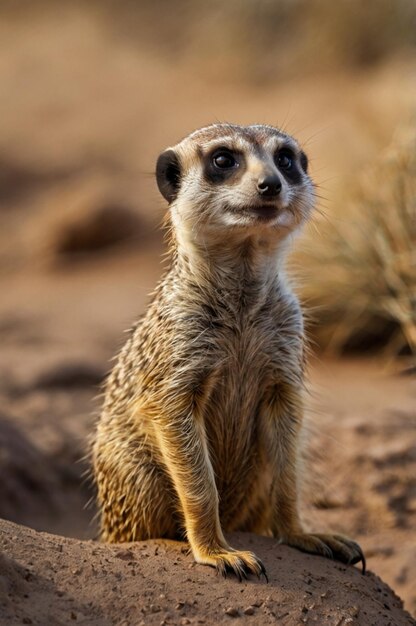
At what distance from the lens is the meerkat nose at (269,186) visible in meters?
3.62

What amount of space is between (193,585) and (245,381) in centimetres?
78

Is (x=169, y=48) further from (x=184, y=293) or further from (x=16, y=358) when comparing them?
(x=184, y=293)

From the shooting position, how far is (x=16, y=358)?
7027mm

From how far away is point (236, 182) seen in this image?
3781mm

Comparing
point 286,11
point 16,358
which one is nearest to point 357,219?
point 16,358

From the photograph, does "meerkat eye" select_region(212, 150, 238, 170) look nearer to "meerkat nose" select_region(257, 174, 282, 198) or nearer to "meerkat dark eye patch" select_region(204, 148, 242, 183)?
"meerkat dark eye patch" select_region(204, 148, 242, 183)

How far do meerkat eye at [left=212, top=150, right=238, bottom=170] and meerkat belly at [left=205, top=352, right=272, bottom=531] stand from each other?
2.31 feet

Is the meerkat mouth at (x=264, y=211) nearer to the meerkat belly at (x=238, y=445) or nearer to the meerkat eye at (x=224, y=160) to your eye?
the meerkat eye at (x=224, y=160)

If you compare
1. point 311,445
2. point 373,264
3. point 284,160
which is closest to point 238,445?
point 284,160

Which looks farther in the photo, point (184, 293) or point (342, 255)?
point (342, 255)

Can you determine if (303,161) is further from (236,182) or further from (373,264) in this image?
(373,264)

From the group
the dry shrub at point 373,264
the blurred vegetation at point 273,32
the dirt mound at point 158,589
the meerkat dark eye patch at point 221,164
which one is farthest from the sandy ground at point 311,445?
the blurred vegetation at point 273,32

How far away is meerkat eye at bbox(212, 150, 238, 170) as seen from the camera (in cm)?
386

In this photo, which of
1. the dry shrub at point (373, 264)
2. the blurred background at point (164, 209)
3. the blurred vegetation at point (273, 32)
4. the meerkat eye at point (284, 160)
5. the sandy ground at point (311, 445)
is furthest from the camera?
the blurred vegetation at point (273, 32)
